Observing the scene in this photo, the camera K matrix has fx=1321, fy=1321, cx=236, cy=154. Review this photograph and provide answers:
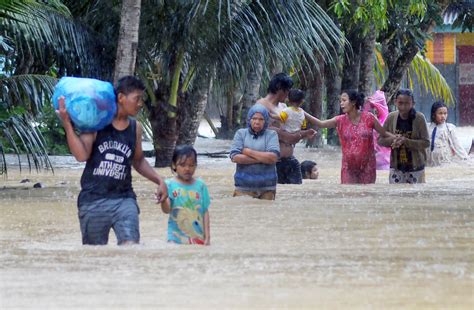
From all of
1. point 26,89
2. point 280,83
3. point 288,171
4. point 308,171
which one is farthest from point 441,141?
point 26,89

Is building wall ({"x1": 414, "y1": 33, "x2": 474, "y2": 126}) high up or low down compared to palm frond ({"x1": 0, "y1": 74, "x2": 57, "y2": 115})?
up

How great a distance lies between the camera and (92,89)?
8.59 metres

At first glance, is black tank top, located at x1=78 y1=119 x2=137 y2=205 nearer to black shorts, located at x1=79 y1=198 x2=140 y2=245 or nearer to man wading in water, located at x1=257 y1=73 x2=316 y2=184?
black shorts, located at x1=79 y1=198 x2=140 y2=245

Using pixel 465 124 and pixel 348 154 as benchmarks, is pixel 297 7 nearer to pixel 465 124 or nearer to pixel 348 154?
pixel 348 154

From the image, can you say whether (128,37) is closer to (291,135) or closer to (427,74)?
(291,135)

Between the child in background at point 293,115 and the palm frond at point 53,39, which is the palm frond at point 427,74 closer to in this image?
the palm frond at point 53,39

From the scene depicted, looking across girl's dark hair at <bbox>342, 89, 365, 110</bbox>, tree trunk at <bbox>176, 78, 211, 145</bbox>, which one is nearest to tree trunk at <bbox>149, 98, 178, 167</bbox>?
tree trunk at <bbox>176, 78, 211, 145</bbox>

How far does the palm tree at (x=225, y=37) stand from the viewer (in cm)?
1794

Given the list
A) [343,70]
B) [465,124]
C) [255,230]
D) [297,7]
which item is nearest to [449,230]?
[255,230]

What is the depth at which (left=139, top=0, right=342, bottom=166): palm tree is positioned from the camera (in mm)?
17938

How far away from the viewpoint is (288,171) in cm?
1433

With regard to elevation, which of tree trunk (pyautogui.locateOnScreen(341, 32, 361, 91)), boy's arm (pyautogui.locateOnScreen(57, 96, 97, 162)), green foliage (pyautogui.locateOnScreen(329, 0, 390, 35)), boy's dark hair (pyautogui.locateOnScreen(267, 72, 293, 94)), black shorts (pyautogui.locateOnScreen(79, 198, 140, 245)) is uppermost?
green foliage (pyautogui.locateOnScreen(329, 0, 390, 35))

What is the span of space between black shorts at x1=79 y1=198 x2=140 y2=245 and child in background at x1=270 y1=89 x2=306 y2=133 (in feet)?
16.7

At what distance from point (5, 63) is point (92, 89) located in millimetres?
7739
